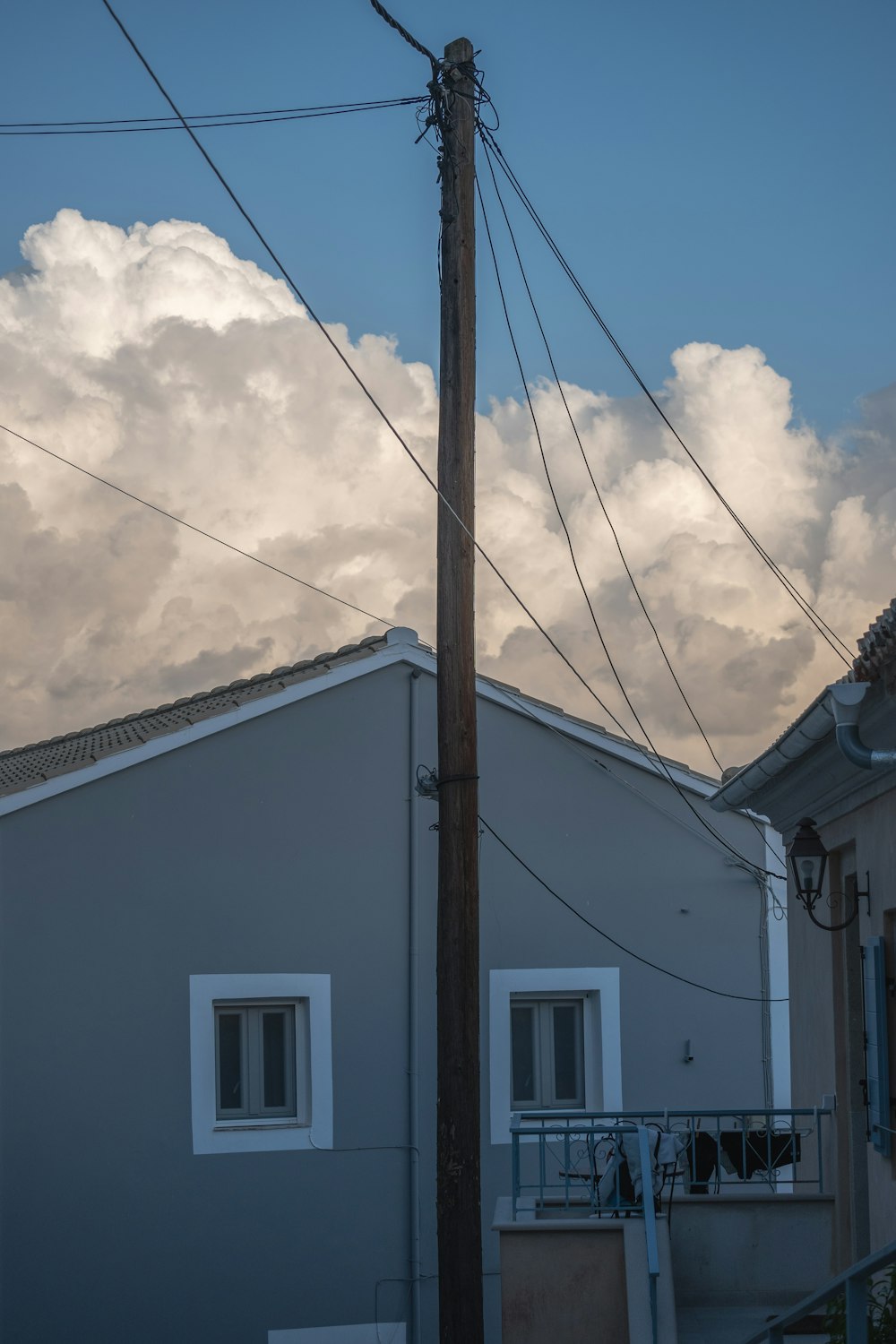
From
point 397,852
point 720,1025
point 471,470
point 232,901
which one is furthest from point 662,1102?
point 471,470

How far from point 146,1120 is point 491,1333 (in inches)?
146

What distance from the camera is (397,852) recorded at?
14.7 metres

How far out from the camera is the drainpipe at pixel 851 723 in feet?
23.6

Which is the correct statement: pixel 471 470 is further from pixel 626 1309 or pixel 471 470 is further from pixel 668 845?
pixel 668 845

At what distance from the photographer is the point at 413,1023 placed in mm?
14406

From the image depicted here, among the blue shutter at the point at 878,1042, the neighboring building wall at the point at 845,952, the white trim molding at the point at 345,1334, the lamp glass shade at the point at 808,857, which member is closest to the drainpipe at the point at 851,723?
the neighboring building wall at the point at 845,952

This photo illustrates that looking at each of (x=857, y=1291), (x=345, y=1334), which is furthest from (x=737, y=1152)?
(x=857, y=1291)

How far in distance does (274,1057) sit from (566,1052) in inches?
115

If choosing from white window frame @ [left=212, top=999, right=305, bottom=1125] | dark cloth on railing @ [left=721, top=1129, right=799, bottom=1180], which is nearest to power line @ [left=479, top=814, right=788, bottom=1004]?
white window frame @ [left=212, top=999, right=305, bottom=1125]

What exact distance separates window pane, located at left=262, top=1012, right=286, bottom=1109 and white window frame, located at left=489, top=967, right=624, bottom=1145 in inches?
78.4

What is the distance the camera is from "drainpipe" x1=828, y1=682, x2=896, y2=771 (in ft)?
23.6

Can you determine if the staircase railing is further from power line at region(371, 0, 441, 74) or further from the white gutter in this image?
power line at region(371, 0, 441, 74)

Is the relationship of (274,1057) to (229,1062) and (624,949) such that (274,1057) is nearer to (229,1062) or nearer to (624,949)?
(229,1062)

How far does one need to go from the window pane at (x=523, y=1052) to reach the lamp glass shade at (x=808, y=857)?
615 centimetres
